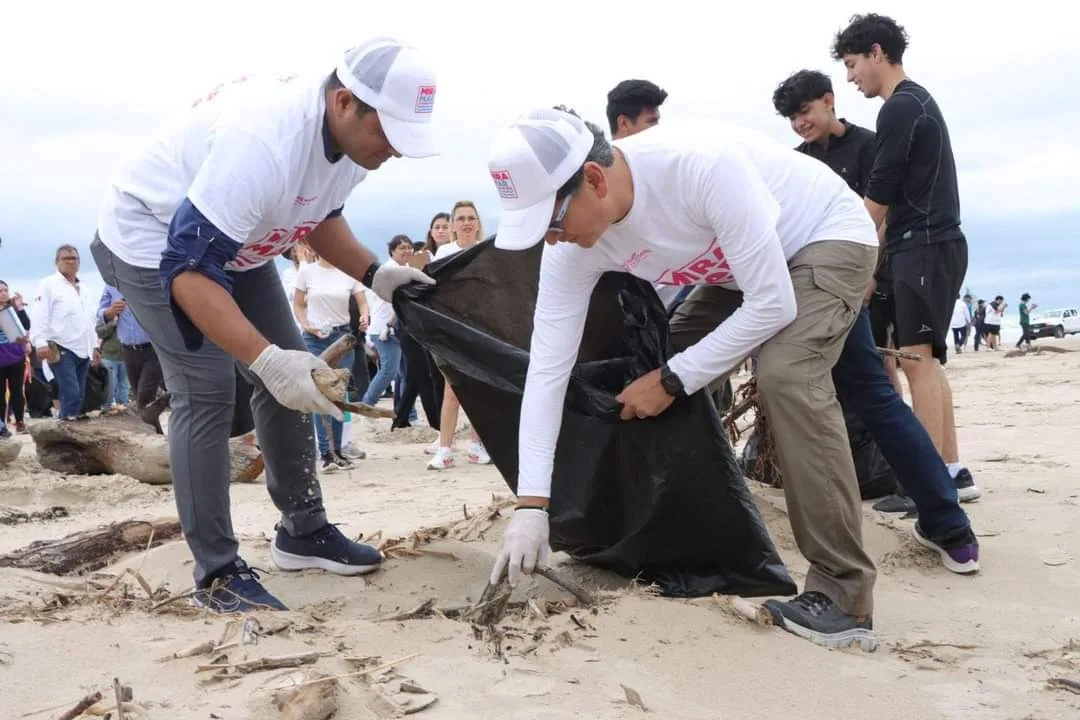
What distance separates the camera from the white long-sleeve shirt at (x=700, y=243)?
245 centimetres

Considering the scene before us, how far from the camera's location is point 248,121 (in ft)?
8.65

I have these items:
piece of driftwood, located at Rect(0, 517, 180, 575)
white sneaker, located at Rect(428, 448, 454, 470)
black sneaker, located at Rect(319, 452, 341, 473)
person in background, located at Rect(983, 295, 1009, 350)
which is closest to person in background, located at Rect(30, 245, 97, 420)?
black sneaker, located at Rect(319, 452, 341, 473)

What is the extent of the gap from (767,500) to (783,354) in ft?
4.76

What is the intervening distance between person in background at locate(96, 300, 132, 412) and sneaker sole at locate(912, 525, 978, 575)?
597 cm

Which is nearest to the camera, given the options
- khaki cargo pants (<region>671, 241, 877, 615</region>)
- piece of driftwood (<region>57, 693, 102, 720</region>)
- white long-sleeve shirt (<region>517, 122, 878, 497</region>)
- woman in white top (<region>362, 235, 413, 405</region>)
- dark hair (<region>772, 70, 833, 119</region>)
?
piece of driftwood (<region>57, 693, 102, 720</region>)

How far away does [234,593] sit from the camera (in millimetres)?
2771

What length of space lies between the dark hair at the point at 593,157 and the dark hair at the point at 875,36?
Answer: 6.86 feet

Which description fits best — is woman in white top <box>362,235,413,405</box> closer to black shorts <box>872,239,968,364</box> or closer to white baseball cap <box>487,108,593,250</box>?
black shorts <box>872,239,968,364</box>

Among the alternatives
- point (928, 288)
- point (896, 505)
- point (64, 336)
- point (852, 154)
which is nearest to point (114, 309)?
point (64, 336)

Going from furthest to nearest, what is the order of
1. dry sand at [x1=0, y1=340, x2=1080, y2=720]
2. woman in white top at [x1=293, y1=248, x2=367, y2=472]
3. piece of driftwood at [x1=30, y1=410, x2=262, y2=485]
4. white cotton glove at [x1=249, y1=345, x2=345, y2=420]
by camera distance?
woman in white top at [x1=293, y1=248, x2=367, y2=472] < piece of driftwood at [x1=30, y1=410, x2=262, y2=485] < white cotton glove at [x1=249, y1=345, x2=345, y2=420] < dry sand at [x1=0, y1=340, x2=1080, y2=720]

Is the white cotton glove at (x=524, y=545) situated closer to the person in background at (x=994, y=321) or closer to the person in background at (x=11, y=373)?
the person in background at (x=11, y=373)

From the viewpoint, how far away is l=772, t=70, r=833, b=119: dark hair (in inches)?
172

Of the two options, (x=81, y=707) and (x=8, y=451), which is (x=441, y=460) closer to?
(x=8, y=451)

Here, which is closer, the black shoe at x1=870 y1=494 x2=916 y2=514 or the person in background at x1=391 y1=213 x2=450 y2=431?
the black shoe at x1=870 y1=494 x2=916 y2=514
